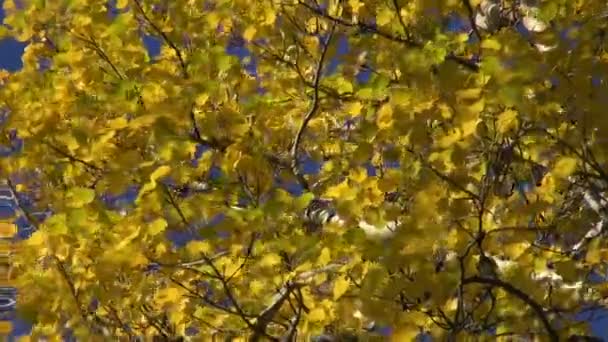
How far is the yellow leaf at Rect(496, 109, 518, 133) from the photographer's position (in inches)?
143

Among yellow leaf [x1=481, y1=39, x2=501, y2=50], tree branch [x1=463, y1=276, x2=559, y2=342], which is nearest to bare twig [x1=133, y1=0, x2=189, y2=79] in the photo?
yellow leaf [x1=481, y1=39, x2=501, y2=50]

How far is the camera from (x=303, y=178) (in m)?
4.94

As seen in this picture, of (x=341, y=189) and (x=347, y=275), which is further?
(x=341, y=189)

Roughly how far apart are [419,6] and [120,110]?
1390mm

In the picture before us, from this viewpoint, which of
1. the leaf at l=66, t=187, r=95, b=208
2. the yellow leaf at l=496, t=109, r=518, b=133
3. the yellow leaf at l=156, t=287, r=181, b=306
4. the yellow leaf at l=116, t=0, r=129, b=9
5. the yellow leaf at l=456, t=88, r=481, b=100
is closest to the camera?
the yellow leaf at l=456, t=88, r=481, b=100

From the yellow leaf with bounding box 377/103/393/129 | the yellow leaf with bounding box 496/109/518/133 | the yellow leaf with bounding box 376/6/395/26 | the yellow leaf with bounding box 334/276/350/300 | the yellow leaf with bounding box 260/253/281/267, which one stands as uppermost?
the yellow leaf with bounding box 376/6/395/26

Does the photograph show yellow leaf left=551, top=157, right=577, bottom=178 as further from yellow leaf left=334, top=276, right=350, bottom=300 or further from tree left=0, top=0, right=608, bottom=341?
yellow leaf left=334, top=276, right=350, bottom=300

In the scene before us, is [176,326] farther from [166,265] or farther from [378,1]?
[378,1]

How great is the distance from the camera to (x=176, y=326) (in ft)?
15.2

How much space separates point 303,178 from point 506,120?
1.49 metres

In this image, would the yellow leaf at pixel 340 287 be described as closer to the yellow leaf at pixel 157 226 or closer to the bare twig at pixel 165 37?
the yellow leaf at pixel 157 226

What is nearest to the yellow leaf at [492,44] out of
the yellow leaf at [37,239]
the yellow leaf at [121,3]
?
the yellow leaf at [121,3]

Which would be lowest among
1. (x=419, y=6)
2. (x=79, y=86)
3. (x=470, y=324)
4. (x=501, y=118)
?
(x=470, y=324)

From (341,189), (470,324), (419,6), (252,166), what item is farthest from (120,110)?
(470,324)
